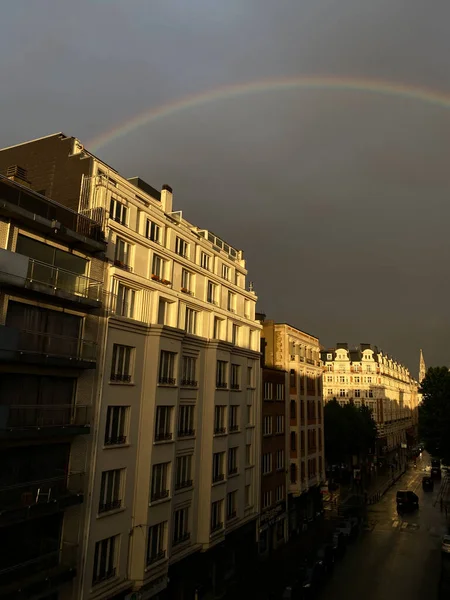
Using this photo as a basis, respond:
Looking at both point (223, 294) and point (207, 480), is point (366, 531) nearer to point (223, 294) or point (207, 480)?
point (207, 480)

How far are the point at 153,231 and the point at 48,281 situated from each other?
413 inches

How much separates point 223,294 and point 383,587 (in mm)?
25389

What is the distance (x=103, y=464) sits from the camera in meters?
23.7

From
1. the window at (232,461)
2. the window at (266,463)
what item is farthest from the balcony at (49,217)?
the window at (266,463)

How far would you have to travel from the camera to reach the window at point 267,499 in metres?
41.8

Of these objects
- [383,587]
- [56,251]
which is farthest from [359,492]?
[56,251]

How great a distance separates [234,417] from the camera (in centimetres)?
3834

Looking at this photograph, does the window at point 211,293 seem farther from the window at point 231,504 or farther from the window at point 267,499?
the window at point 267,499

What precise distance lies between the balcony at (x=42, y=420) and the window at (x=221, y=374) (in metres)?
14.0

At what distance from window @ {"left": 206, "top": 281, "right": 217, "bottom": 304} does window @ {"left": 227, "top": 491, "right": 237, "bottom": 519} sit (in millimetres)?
15726

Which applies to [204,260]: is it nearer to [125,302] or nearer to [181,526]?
[125,302]

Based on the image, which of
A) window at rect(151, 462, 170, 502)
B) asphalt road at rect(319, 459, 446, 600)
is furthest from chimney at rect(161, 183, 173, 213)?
asphalt road at rect(319, 459, 446, 600)

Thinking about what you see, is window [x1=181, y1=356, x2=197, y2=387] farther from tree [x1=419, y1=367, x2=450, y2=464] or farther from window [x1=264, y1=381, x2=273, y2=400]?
tree [x1=419, y1=367, x2=450, y2=464]

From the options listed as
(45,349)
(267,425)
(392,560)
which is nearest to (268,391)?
(267,425)
